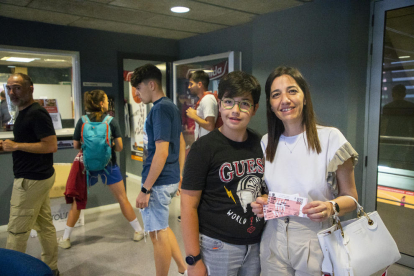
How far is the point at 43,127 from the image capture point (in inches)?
89.4

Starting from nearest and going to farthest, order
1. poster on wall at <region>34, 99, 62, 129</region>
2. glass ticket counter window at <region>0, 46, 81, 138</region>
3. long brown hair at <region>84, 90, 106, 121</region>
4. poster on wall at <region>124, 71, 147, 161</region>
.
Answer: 1. long brown hair at <region>84, 90, 106, 121</region>
2. glass ticket counter window at <region>0, 46, 81, 138</region>
3. poster on wall at <region>34, 99, 62, 129</region>
4. poster on wall at <region>124, 71, 147, 161</region>

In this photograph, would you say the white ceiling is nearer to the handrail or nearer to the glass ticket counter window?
the glass ticket counter window

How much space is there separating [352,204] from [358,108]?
6.45 ft

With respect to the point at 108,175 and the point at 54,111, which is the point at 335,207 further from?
the point at 54,111

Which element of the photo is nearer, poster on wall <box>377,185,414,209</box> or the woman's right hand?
the woman's right hand

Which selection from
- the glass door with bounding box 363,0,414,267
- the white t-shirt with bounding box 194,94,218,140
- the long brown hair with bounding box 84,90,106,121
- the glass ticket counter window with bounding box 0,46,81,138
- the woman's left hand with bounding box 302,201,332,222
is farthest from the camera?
the glass ticket counter window with bounding box 0,46,81,138

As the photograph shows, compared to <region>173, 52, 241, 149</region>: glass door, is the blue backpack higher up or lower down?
lower down

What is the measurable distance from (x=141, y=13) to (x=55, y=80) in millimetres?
1565

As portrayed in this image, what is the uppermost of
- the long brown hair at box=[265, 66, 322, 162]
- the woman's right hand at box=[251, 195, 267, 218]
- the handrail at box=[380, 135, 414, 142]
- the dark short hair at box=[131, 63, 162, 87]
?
the dark short hair at box=[131, 63, 162, 87]

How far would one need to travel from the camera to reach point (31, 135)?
2277 millimetres

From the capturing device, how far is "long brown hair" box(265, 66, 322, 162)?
1203 mm

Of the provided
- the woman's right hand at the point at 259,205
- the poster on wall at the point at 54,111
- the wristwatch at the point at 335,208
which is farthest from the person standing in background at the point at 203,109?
the wristwatch at the point at 335,208

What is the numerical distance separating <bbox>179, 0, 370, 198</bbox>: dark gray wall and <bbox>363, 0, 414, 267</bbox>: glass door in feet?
0.33

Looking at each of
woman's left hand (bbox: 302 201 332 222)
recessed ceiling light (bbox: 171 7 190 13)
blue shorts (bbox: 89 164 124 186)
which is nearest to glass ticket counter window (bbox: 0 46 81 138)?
blue shorts (bbox: 89 164 124 186)
